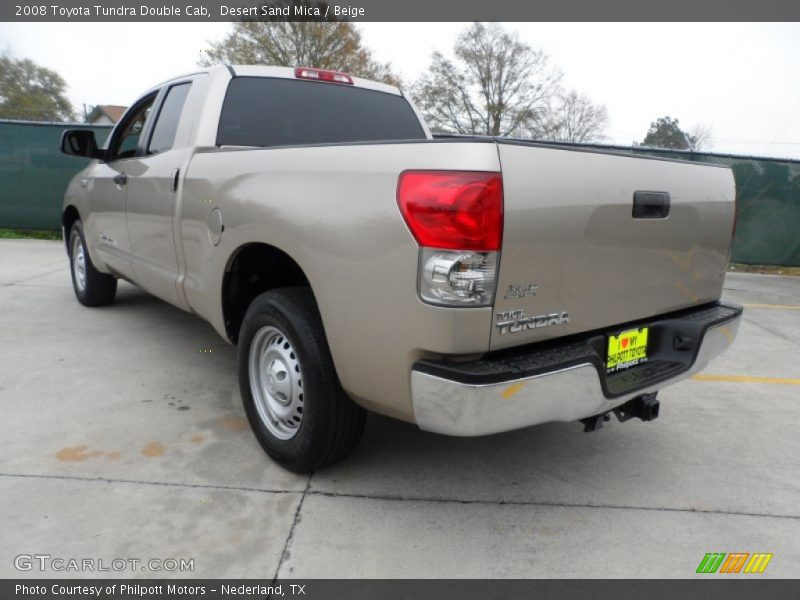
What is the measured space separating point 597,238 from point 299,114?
2.17 metres

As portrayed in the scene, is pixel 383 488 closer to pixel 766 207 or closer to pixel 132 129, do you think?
pixel 132 129

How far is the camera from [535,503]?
8.37 ft

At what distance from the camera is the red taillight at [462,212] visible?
73.0 inches

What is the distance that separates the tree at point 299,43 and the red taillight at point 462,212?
28.4m

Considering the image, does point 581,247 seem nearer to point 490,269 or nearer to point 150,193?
point 490,269

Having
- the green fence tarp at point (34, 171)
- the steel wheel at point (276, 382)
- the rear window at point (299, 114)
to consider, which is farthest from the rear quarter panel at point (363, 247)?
the green fence tarp at point (34, 171)

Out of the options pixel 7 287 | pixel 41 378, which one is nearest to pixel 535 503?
pixel 41 378

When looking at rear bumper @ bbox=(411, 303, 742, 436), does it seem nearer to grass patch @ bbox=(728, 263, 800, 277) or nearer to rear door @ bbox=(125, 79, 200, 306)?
rear door @ bbox=(125, 79, 200, 306)

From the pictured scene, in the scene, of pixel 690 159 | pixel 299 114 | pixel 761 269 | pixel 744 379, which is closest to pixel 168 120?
pixel 299 114

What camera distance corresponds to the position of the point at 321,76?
378 cm

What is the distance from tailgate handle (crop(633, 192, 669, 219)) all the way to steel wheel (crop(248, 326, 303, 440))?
4.98ft

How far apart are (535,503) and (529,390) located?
856mm

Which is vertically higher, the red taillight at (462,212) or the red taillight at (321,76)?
the red taillight at (321,76)

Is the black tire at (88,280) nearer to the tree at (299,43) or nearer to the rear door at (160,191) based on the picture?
the rear door at (160,191)
